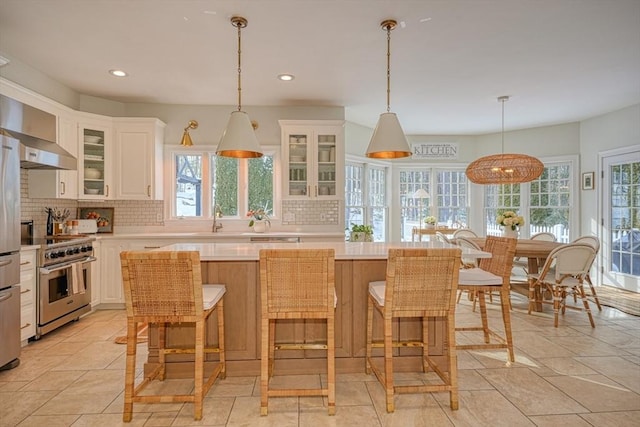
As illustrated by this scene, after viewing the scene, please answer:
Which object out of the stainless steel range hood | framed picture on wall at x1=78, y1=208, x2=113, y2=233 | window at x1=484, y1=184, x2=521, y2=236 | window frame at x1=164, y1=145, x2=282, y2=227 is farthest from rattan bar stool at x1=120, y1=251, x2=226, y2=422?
window at x1=484, y1=184, x2=521, y2=236

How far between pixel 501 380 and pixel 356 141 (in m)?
4.49

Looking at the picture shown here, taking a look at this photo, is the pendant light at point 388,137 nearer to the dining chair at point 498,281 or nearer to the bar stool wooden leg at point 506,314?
the dining chair at point 498,281

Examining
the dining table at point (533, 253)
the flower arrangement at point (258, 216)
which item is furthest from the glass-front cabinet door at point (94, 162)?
the dining table at point (533, 253)

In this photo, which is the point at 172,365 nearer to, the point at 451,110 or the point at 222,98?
the point at 222,98

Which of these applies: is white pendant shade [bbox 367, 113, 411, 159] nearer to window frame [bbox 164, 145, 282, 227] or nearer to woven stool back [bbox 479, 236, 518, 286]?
woven stool back [bbox 479, 236, 518, 286]

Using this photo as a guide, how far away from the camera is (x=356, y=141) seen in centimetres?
630

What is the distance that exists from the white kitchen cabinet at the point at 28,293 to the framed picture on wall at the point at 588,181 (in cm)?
756

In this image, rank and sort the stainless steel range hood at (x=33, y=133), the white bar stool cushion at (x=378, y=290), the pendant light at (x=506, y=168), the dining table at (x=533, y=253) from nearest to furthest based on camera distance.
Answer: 1. the white bar stool cushion at (x=378, y=290)
2. the stainless steel range hood at (x=33, y=133)
3. the dining table at (x=533, y=253)
4. the pendant light at (x=506, y=168)

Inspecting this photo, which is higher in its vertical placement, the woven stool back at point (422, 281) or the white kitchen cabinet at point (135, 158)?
the white kitchen cabinet at point (135, 158)

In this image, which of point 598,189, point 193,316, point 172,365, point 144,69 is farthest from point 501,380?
point 598,189

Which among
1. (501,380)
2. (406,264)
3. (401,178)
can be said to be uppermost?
(401,178)

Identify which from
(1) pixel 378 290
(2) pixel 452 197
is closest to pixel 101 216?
(1) pixel 378 290

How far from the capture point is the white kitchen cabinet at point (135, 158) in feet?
15.2

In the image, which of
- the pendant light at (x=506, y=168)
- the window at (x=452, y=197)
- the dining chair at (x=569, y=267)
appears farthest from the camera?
the window at (x=452, y=197)
